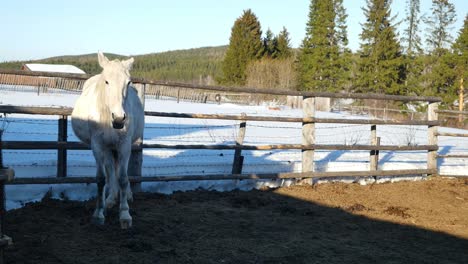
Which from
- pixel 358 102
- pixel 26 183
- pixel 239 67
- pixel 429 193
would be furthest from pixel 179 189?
pixel 239 67

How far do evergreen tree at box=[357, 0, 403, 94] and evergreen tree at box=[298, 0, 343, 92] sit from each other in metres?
3.35

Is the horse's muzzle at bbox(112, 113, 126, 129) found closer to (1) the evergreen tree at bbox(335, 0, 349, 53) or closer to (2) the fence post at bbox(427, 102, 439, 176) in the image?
(2) the fence post at bbox(427, 102, 439, 176)

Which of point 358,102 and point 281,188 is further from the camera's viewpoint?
point 358,102

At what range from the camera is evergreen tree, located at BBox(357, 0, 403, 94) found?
4047 cm

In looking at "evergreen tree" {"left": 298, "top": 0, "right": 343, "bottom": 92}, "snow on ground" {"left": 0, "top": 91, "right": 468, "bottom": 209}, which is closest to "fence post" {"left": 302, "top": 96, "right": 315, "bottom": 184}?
"snow on ground" {"left": 0, "top": 91, "right": 468, "bottom": 209}

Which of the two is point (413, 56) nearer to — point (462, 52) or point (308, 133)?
point (462, 52)

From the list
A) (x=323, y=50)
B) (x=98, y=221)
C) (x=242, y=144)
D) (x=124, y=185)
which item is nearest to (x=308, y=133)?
(x=242, y=144)

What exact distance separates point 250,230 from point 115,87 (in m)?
2.16

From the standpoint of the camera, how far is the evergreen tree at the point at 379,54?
40469 mm

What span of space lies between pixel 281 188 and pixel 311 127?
3.98 feet

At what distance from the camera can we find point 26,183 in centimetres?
587

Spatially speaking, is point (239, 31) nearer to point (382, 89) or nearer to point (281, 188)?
point (382, 89)

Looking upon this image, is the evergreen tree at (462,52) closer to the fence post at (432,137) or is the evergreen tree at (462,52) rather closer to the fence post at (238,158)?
the fence post at (432,137)

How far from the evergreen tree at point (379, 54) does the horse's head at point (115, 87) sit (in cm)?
3794
